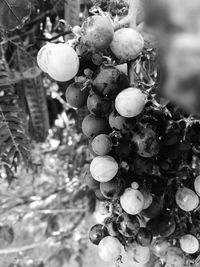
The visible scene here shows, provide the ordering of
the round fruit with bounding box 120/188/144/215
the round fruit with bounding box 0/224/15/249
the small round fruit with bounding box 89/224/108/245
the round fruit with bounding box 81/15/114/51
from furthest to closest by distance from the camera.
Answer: the round fruit with bounding box 0/224/15/249, the small round fruit with bounding box 89/224/108/245, the round fruit with bounding box 120/188/144/215, the round fruit with bounding box 81/15/114/51

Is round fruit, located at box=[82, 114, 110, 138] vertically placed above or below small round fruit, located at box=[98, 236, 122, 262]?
above

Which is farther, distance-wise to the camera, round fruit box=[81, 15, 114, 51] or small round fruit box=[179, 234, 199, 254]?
small round fruit box=[179, 234, 199, 254]

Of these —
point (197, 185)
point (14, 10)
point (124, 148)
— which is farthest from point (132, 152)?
point (14, 10)

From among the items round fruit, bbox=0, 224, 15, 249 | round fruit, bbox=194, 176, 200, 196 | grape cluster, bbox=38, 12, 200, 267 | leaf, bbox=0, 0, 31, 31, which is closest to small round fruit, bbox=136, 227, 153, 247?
grape cluster, bbox=38, 12, 200, 267

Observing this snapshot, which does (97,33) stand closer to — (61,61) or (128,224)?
(61,61)

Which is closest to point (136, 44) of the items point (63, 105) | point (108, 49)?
point (108, 49)

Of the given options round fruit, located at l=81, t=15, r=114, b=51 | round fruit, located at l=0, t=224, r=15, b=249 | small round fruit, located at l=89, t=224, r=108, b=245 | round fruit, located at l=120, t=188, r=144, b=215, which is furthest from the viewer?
round fruit, located at l=0, t=224, r=15, b=249

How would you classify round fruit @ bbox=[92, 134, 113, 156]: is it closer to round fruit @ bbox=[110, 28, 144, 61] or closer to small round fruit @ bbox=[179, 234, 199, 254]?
round fruit @ bbox=[110, 28, 144, 61]

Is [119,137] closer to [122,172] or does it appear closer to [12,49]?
[122,172]
